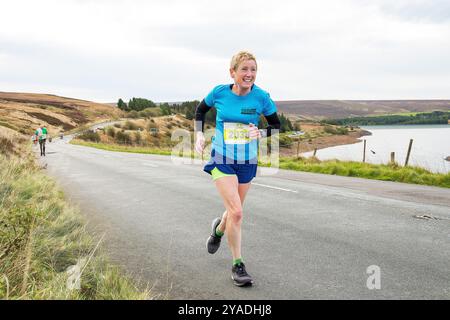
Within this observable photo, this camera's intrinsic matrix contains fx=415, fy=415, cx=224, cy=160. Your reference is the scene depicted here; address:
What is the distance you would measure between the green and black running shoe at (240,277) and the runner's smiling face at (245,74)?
175cm

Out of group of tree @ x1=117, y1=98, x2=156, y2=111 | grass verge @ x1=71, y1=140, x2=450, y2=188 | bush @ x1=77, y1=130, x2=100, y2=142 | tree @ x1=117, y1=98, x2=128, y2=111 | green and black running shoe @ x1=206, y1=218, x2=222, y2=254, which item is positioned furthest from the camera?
tree @ x1=117, y1=98, x2=128, y2=111

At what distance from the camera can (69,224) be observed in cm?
590

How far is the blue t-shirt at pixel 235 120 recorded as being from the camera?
4.08 metres

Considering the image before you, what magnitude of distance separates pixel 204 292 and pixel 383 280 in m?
1.79

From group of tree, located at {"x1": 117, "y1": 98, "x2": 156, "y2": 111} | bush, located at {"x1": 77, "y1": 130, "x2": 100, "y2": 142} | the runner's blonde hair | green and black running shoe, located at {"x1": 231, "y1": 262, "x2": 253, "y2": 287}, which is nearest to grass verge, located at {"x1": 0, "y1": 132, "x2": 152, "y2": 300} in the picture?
green and black running shoe, located at {"x1": 231, "y1": 262, "x2": 253, "y2": 287}

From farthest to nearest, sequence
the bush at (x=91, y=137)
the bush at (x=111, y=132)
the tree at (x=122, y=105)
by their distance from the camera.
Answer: the tree at (x=122, y=105) → the bush at (x=111, y=132) → the bush at (x=91, y=137)

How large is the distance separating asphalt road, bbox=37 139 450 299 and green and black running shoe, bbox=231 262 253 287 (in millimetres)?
90

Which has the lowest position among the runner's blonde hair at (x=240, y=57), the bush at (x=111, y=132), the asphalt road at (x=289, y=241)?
the bush at (x=111, y=132)

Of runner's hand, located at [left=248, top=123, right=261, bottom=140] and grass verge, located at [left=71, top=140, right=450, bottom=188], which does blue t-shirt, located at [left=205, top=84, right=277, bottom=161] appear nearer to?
runner's hand, located at [left=248, top=123, right=261, bottom=140]

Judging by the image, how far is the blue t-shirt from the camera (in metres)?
4.08

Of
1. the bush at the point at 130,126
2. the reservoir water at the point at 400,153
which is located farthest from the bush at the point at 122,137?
the reservoir water at the point at 400,153

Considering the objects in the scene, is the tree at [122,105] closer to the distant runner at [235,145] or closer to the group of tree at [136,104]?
the group of tree at [136,104]
